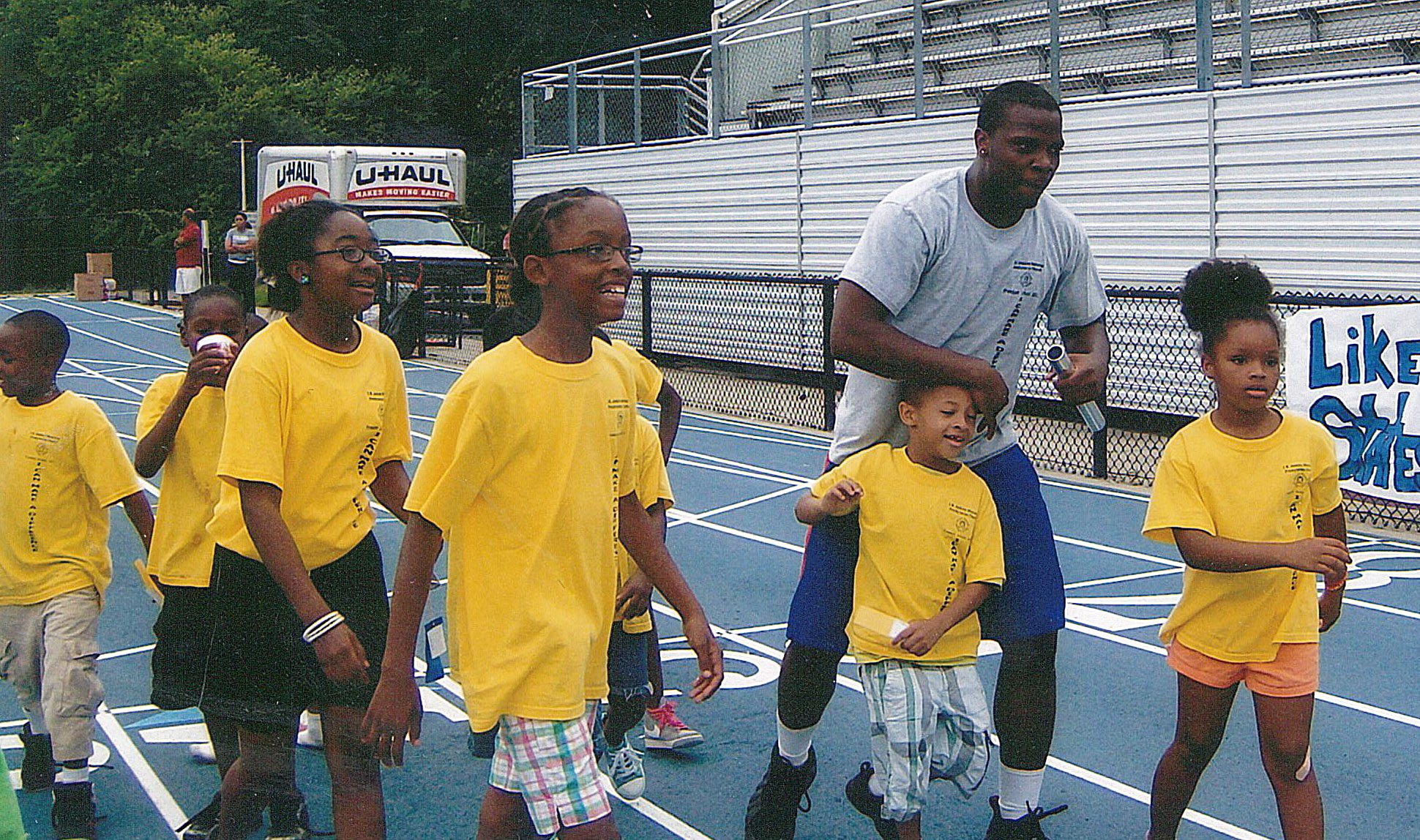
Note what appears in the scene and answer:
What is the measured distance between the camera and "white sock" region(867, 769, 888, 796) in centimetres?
411

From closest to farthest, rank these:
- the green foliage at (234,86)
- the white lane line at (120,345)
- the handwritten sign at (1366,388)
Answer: the handwritten sign at (1366,388), the white lane line at (120,345), the green foliage at (234,86)

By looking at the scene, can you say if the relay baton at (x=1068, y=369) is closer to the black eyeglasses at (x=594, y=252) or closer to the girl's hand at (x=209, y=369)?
the black eyeglasses at (x=594, y=252)

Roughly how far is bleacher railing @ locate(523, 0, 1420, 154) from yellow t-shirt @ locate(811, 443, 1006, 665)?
9.54 meters

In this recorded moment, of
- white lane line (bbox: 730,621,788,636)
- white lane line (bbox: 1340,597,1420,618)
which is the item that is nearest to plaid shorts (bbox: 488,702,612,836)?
white lane line (bbox: 730,621,788,636)

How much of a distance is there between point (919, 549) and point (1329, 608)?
3.51 feet

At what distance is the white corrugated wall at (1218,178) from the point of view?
11961 millimetres

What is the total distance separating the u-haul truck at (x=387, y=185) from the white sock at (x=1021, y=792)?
20.9 m

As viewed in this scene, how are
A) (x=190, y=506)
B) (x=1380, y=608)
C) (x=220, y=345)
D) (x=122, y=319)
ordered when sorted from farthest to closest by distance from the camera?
1. (x=122, y=319)
2. (x=1380, y=608)
3. (x=190, y=506)
4. (x=220, y=345)

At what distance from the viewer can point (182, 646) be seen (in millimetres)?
4422

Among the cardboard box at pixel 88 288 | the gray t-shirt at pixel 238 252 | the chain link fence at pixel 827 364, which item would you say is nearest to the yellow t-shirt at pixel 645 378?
the chain link fence at pixel 827 364

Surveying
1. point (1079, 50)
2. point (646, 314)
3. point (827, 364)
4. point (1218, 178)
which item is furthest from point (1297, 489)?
point (646, 314)

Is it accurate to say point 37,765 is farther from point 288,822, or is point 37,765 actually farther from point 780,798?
point 780,798

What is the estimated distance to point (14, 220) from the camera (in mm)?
44812

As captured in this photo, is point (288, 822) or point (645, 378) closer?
point (288, 822)
